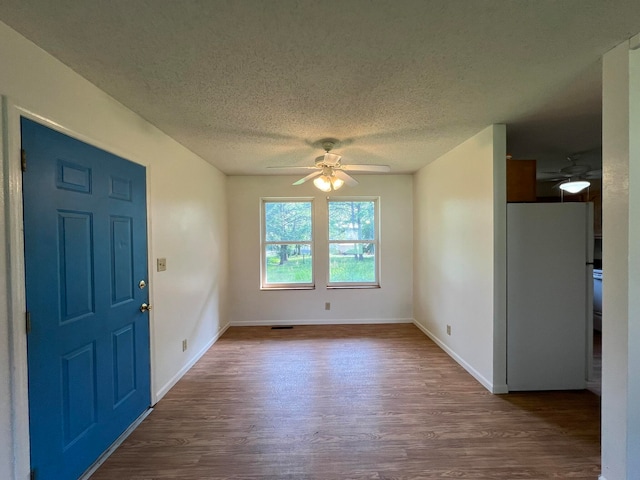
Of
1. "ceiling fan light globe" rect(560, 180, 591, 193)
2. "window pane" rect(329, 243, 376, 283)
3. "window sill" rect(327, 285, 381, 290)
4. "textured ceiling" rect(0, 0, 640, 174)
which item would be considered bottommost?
"window sill" rect(327, 285, 381, 290)

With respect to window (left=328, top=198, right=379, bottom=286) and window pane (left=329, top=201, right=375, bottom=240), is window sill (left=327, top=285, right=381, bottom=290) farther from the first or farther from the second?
window pane (left=329, top=201, right=375, bottom=240)

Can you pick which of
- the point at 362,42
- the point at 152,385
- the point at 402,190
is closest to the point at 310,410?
the point at 152,385

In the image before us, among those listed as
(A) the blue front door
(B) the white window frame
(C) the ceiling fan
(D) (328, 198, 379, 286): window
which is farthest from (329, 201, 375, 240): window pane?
(A) the blue front door

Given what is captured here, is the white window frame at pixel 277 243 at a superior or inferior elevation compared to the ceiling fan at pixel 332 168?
inferior

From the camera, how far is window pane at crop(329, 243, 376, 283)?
14.7ft

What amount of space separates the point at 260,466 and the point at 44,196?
191 cm

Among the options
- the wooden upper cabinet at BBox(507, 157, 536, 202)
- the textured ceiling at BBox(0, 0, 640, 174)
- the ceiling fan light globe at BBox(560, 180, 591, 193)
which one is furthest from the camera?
the ceiling fan light globe at BBox(560, 180, 591, 193)

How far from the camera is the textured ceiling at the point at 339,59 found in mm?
1165

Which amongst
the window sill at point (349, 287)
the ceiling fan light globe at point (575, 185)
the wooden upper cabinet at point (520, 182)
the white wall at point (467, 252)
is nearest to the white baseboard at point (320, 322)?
the window sill at point (349, 287)

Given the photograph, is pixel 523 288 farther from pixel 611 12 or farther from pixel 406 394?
pixel 611 12

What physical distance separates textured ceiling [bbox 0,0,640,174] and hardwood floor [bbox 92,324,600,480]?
232cm

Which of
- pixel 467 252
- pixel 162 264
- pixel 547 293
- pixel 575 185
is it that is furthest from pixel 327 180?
pixel 575 185

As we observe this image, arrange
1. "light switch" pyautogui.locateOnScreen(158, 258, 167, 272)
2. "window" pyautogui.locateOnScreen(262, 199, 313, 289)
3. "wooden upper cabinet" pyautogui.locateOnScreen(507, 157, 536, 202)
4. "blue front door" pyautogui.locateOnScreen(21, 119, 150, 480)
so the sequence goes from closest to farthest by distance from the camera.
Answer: "blue front door" pyautogui.locateOnScreen(21, 119, 150, 480), "light switch" pyautogui.locateOnScreen(158, 258, 167, 272), "wooden upper cabinet" pyautogui.locateOnScreen(507, 157, 536, 202), "window" pyautogui.locateOnScreen(262, 199, 313, 289)

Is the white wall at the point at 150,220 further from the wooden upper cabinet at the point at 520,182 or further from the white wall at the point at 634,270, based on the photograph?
the wooden upper cabinet at the point at 520,182
